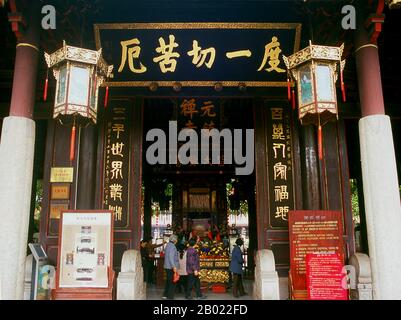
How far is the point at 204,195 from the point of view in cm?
1647

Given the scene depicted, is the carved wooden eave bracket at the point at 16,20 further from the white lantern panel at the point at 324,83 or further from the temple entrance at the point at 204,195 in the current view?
the white lantern panel at the point at 324,83

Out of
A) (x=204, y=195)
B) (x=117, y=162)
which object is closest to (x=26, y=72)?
(x=117, y=162)

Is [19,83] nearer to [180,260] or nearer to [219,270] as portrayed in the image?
[180,260]

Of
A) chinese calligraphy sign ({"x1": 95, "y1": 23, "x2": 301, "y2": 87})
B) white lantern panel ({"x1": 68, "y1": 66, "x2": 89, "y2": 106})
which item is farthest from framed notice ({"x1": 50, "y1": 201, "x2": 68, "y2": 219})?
white lantern panel ({"x1": 68, "y1": 66, "x2": 89, "y2": 106})

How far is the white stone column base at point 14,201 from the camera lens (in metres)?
5.73

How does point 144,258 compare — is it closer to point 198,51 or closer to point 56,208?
point 56,208

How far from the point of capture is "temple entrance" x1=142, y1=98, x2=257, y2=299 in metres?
10.2

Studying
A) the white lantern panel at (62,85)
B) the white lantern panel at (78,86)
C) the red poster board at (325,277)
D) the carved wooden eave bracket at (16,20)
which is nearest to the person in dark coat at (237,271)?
the red poster board at (325,277)

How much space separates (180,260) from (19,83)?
5234 mm

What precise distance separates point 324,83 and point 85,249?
4.91 meters

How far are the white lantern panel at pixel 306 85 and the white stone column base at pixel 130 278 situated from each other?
434 cm

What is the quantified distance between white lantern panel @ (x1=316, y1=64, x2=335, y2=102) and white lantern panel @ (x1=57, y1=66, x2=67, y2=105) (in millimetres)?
4079

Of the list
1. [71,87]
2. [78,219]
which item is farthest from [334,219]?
[71,87]

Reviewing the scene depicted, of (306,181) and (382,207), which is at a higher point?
(306,181)
